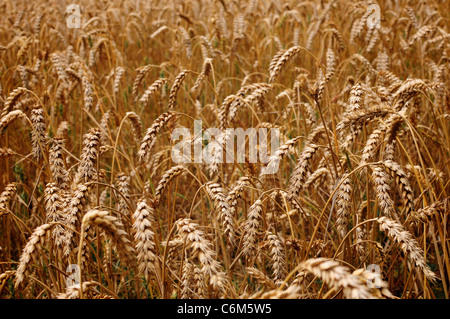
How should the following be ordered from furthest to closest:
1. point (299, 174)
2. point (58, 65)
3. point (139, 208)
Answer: point (58, 65) < point (299, 174) < point (139, 208)

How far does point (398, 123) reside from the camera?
1.33 meters

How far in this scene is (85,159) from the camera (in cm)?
142

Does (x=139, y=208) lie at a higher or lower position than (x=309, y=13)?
lower

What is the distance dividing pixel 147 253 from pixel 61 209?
1.77 feet

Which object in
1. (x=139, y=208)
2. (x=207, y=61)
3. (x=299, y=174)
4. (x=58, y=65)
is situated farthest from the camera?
(x=58, y=65)

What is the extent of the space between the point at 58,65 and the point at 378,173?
2.06 m
